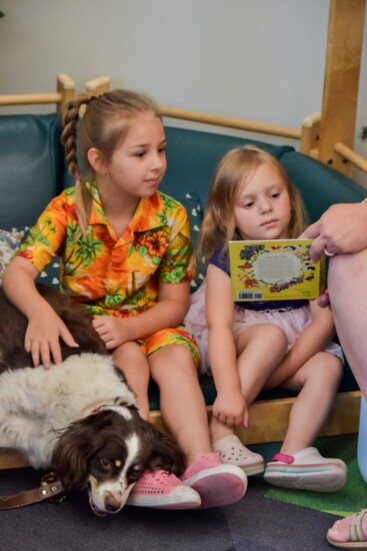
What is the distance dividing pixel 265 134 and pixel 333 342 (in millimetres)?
1162

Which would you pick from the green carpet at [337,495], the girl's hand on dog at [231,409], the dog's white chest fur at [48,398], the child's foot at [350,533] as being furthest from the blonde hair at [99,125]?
the child's foot at [350,533]

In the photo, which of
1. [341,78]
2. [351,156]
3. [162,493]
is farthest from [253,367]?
[341,78]

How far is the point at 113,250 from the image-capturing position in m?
2.24

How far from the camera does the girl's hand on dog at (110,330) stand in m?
2.15

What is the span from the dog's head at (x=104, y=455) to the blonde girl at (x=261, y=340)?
0.78 ft

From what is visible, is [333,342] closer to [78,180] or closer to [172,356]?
[172,356]

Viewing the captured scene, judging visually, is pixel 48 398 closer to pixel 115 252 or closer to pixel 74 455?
pixel 74 455

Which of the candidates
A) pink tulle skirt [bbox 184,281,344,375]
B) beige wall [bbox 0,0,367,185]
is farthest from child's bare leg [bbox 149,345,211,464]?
beige wall [bbox 0,0,367,185]

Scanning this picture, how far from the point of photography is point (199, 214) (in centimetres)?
269

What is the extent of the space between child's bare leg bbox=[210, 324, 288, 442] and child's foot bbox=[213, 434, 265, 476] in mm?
25

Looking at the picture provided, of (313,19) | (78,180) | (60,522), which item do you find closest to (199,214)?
(78,180)

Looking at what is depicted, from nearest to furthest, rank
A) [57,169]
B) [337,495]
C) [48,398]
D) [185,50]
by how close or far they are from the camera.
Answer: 1. [48,398]
2. [337,495]
3. [57,169]
4. [185,50]

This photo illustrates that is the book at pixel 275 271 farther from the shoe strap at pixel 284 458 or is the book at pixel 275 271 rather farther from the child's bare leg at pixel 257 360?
the shoe strap at pixel 284 458

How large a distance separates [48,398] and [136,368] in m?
0.26
